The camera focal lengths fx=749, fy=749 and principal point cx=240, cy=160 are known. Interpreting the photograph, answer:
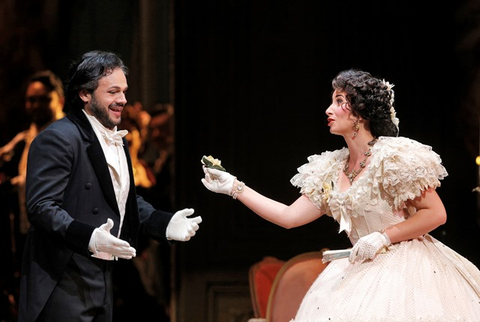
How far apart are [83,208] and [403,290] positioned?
1.21 m

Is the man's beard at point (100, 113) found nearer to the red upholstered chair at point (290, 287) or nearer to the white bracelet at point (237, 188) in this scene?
the white bracelet at point (237, 188)

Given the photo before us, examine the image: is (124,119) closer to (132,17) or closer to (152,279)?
(132,17)

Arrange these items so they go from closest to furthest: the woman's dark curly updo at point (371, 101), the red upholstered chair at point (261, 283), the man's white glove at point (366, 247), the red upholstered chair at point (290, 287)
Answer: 1. the man's white glove at point (366, 247)
2. the woman's dark curly updo at point (371, 101)
3. the red upholstered chair at point (290, 287)
4. the red upholstered chair at point (261, 283)

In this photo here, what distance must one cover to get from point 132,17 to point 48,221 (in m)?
2.73

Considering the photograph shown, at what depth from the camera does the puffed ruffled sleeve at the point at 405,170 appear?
2.92 meters

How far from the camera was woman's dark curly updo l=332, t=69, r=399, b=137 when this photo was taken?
318 centimetres

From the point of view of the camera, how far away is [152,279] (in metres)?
4.86

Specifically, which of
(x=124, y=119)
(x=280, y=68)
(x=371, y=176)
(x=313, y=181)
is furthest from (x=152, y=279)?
(x=371, y=176)

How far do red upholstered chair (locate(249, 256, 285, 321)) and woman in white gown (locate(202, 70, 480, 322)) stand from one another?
44.2 inches

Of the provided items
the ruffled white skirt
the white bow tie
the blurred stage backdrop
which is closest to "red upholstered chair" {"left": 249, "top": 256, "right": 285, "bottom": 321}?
the blurred stage backdrop

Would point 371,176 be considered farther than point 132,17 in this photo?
No

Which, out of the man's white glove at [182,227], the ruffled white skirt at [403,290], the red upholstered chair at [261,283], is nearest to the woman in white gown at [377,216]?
the ruffled white skirt at [403,290]

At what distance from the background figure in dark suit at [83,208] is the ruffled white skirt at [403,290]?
613 mm

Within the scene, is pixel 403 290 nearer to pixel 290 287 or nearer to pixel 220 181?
pixel 220 181
